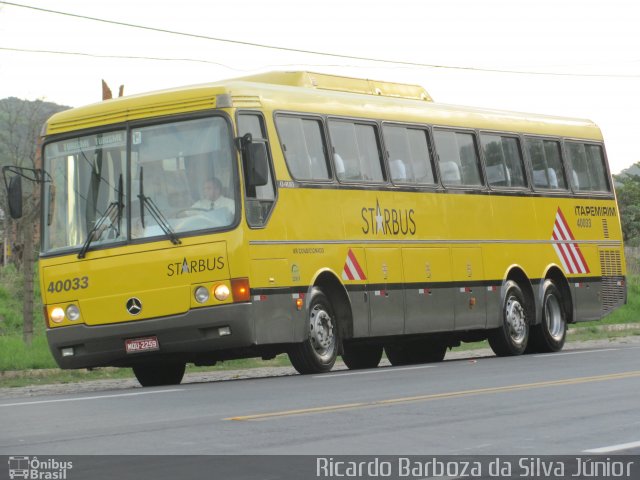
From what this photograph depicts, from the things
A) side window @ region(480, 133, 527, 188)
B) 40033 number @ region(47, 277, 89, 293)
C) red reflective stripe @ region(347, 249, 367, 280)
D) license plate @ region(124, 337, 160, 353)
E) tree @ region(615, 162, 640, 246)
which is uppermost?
tree @ region(615, 162, 640, 246)

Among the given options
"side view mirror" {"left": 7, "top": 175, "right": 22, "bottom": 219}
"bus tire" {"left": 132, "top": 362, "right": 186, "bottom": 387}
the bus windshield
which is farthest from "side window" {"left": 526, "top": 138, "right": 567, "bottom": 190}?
"side view mirror" {"left": 7, "top": 175, "right": 22, "bottom": 219}

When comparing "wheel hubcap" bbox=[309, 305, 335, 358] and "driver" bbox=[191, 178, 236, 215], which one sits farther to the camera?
"wheel hubcap" bbox=[309, 305, 335, 358]

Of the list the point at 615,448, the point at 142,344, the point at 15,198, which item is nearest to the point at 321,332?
the point at 142,344

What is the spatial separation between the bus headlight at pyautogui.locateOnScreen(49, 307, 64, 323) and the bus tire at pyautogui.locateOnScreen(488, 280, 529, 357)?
25.2 ft

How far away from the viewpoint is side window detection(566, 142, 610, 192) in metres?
25.5

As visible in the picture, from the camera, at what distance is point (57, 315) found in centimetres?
1778

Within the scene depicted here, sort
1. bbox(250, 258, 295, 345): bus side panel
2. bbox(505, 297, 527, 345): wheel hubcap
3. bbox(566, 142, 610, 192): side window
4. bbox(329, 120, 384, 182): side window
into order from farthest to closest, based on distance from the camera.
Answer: bbox(566, 142, 610, 192): side window, bbox(505, 297, 527, 345): wheel hubcap, bbox(329, 120, 384, 182): side window, bbox(250, 258, 295, 345): bus side panel

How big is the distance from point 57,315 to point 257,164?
3.03 metres

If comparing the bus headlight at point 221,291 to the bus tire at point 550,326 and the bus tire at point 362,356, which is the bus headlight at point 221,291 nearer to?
the bus tire at point 362,356

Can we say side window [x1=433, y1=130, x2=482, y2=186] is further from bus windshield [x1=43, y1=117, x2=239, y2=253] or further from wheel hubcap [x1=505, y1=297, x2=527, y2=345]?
bus windshield [x1=43, y1=117, x2=239, y2=253]

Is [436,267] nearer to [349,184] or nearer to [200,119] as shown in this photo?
[349,184]

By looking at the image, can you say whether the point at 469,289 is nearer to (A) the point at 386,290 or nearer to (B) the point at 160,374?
(A) the point at 386,290

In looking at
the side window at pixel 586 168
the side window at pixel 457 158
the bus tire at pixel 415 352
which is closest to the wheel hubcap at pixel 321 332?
the side window at pixel 457 158

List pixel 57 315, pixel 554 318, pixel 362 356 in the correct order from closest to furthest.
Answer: pixel 57 315 → pixel 362 356 → pixel 554 318
